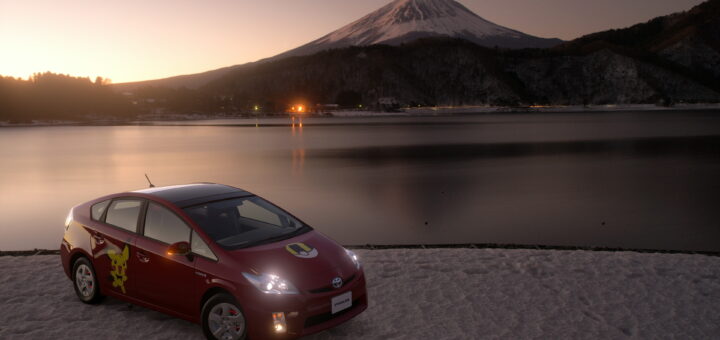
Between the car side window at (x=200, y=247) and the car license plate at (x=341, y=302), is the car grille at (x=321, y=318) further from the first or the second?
the car side window at (x=200, y=247)

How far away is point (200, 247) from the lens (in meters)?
5.86

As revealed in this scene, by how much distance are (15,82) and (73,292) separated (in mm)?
219770

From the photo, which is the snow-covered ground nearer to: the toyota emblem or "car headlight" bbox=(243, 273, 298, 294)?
the toyota emblem

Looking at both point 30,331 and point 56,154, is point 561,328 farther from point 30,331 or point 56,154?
point 56,154

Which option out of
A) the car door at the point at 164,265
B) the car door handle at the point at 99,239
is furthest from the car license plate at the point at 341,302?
the car door handle at the point at 99,239

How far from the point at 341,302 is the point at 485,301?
2.30m

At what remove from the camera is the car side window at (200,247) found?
18.9 feet

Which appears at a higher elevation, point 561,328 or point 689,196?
point 561,328

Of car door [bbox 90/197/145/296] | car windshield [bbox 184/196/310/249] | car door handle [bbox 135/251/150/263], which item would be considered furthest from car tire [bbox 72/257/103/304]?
car windshield [bbox 184/196/310/249]

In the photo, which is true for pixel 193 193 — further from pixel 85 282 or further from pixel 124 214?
pixel 85 282

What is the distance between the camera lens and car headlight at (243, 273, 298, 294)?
213 inches

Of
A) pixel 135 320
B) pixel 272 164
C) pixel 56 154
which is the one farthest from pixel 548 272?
pixel 56 154

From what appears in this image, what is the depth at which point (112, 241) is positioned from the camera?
6660 millimetres

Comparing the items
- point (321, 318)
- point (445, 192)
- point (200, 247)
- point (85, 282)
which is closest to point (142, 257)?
point (200, 247)
